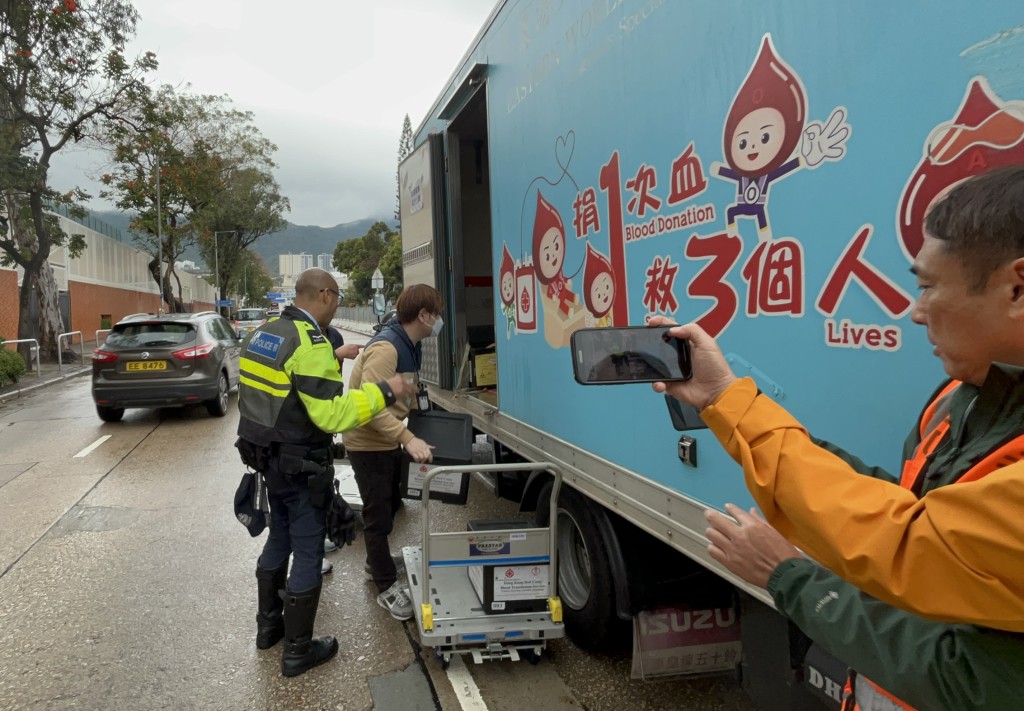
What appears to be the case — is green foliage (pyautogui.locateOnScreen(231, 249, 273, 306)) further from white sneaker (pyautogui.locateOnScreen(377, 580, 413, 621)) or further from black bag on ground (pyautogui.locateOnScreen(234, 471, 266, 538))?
black bag on ground (pyautogui.locateOnScreen(234, 471, 266, 538))

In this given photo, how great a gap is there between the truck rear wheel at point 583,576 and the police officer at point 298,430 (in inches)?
40.1

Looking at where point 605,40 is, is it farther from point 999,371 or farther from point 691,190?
point 999,371

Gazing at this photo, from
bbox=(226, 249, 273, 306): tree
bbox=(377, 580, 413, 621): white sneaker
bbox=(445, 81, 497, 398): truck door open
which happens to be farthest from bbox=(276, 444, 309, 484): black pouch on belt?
bbox=(226, 249, 273, 306): tree

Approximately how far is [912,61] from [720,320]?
2.60 ft

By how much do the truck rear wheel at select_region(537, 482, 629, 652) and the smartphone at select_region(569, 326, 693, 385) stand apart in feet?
6.20

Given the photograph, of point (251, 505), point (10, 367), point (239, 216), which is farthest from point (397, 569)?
point (239, 216)

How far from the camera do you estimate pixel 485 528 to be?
10.7ft

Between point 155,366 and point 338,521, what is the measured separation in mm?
7416

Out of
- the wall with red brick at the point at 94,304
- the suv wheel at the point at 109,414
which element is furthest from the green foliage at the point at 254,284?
the suv wheel at the point at 109,414

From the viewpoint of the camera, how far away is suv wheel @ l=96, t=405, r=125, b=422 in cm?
984

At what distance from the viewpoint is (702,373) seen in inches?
46.4

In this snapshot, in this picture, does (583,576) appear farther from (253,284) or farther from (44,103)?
(253,284)

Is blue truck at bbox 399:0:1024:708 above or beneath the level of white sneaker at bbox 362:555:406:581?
above

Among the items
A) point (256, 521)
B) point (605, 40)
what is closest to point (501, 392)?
point (256, 521)
